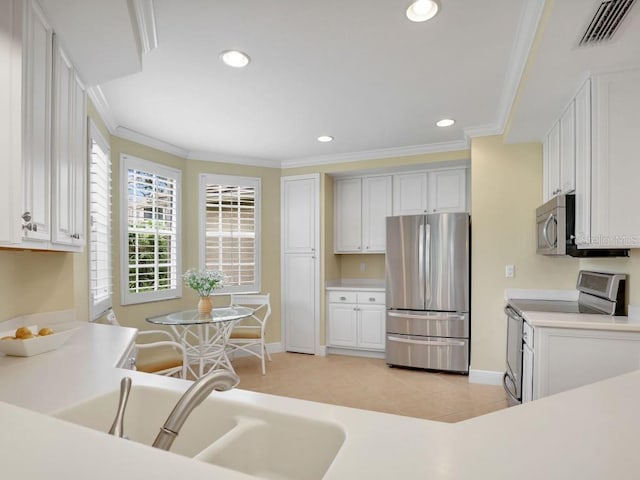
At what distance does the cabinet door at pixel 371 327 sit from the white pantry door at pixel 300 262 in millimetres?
558

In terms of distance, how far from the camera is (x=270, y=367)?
423 cm

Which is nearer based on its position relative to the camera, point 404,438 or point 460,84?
point 404,438

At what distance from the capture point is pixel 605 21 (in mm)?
1694

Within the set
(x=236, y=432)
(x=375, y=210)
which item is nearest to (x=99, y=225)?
(x=236, y=432)

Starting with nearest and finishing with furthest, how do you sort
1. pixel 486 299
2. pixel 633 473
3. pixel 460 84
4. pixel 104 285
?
pixel 633 473 < pixel 460 84 < pixel 104 285 < pixel 486 299

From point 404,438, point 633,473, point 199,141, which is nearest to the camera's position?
point 633,473

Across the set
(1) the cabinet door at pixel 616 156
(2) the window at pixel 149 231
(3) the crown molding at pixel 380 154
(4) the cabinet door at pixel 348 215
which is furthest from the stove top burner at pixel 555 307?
(2) the window at pixel 149 231

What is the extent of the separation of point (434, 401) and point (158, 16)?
11.1ft

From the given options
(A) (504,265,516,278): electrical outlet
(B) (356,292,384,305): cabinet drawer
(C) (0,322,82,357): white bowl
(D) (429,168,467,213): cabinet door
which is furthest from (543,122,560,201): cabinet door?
(C) (0,322,82,357): white bowl

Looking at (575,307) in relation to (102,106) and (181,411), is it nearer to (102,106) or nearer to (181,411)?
(181,411)

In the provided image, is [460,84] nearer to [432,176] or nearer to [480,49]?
[480,49]

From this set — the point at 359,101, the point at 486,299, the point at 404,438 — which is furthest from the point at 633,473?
the point at 486,299

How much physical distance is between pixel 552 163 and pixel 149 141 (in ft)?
12.5

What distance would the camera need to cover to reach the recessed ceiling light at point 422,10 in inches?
72.1
